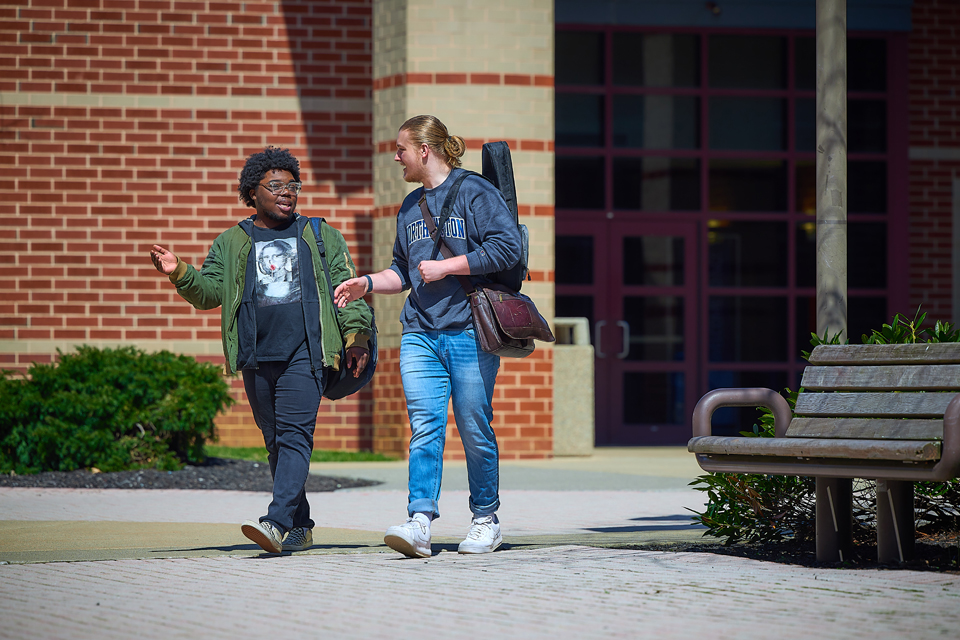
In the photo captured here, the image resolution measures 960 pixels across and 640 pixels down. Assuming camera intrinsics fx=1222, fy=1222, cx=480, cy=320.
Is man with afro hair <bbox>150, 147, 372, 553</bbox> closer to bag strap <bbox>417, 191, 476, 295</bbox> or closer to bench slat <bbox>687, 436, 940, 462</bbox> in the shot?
bag strap <bbox>417, 191, 476, 295</bbox>

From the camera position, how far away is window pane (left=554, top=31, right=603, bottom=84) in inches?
578

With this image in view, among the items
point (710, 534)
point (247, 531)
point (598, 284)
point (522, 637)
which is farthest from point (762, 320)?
point (522, 637)

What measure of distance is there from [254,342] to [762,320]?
10397mm

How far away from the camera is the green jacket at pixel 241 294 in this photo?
587cm

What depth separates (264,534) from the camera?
5.58 metres

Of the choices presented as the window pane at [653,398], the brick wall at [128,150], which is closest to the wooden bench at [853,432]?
the brick wall at [128,150]

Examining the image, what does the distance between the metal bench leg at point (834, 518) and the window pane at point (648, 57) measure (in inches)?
401

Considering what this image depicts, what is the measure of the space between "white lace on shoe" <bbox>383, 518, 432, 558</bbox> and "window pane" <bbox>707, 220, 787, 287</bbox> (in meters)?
10.1

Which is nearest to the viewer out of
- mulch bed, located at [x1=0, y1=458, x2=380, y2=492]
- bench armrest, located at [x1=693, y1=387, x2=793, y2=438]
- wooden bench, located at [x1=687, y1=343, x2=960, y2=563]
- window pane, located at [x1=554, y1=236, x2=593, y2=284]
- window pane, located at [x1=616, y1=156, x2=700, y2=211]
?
wooden bench, located at [x1=687, y1=343, x2=960, y2=563]

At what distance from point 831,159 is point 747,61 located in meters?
9.28

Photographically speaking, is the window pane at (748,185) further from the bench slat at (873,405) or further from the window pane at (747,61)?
the bench slat at (873,405)

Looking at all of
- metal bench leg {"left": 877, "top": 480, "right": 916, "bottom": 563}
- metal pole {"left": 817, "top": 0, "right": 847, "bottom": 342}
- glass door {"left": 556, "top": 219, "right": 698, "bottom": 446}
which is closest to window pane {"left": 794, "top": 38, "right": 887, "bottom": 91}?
glass door {"left": 556, "top": 219, "right": 698, "bottom": 446}

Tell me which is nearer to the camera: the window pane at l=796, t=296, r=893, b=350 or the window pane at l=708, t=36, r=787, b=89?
the window pane at l=708, t=36, r=787, b=89

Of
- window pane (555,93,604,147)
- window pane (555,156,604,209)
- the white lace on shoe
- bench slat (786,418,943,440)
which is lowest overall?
the white lace on shoe
